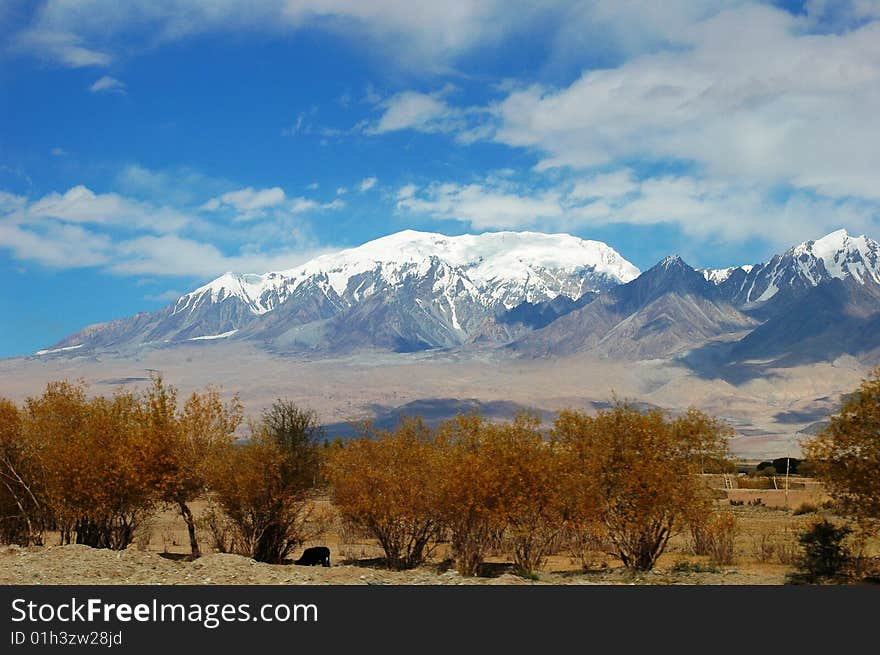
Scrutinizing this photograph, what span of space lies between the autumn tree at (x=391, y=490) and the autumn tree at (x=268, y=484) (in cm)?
151

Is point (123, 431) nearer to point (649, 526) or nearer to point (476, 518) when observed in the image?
point (476, 518)

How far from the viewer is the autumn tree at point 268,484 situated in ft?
121

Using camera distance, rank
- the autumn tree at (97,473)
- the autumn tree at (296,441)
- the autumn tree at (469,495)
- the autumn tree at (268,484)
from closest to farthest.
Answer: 1. the autumn tree at (469,495)
2. the autumn tree at (97,473)
3. the autumn tree at (268,484)
4. the autumn tree at (296,441)

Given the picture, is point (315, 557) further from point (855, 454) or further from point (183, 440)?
point (855, 454)

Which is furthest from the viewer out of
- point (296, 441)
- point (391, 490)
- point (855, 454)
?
point (296, 441)

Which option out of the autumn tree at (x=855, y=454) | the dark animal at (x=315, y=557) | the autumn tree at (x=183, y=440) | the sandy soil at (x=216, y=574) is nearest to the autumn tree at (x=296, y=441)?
the autumn tree at (x=183, y=440)

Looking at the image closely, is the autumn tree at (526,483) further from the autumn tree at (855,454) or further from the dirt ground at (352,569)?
the autumn tree at (855,454)

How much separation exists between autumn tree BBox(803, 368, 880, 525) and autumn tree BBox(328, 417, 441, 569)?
13.9 metres

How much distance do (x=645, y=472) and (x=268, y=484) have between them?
15.5m

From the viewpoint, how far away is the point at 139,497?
3750 cm

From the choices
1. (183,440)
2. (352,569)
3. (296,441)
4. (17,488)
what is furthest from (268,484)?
(17,488)

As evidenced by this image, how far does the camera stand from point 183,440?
38562mm
